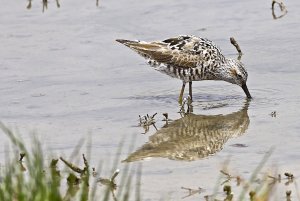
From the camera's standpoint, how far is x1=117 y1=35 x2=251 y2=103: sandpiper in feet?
41.5

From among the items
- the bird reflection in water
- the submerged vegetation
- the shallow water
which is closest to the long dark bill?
the shallow water

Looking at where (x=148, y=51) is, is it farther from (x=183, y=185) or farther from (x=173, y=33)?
(x=183, y=185)

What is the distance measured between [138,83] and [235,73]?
1319 mm

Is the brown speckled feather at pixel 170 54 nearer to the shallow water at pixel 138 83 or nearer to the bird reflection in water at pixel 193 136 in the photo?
the shallow water at pixel 138 83

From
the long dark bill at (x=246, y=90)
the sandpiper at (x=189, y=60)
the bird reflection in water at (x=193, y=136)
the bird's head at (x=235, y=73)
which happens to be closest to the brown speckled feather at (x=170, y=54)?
the sandpiper at (x=189, y=60)

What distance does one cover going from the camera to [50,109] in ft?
38.2

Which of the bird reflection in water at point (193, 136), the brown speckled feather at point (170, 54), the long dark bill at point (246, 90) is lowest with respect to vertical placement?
the bird reflection in water at point (193, 136)

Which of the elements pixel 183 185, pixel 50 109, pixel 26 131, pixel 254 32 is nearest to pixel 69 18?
pixel 254 32

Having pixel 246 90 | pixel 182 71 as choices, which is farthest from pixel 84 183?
pixel 182 71

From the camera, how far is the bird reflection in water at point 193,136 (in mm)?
9758

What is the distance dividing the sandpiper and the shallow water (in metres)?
0.28

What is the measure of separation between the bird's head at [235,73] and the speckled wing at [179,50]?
261 millimetres

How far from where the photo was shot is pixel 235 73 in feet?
41.0

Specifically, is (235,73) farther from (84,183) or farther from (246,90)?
(84,183)
